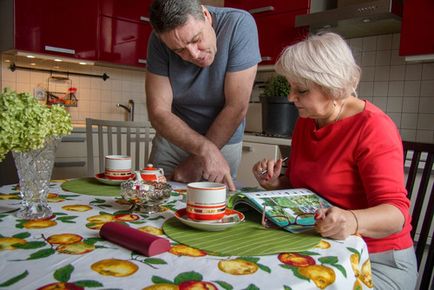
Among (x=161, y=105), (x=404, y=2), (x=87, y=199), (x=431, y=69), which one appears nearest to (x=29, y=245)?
(x=87, y=199)

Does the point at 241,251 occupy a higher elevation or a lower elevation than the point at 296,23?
lower

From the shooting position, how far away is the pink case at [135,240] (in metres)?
0.68

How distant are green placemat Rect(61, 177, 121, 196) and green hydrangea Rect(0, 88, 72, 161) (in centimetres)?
34

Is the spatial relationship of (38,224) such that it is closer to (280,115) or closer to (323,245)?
(323,245)

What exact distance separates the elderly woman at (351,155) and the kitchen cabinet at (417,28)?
1.53 metres

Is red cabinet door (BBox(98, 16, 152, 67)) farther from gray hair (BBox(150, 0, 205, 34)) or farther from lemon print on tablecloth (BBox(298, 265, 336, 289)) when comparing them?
lemon print on tablecloth (BBox(298, 265, 336, 289))

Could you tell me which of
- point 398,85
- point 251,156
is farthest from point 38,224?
point 398,85

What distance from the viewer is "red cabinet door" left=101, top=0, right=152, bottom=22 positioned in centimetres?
317

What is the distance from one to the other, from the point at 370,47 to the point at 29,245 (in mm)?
2816

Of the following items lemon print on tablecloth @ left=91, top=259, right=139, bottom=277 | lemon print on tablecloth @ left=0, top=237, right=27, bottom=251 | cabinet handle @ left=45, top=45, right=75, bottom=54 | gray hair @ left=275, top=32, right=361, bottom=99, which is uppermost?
cabinet handle @ left=45, top=45, right=75, bottom=54

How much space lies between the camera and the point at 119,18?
3260 mm

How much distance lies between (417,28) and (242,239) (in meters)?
2.15

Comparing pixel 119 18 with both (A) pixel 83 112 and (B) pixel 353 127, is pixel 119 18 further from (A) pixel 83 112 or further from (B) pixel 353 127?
(B) pixel 353 127

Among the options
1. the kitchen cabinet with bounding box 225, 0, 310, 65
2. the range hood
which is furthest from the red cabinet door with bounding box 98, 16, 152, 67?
the range hood
